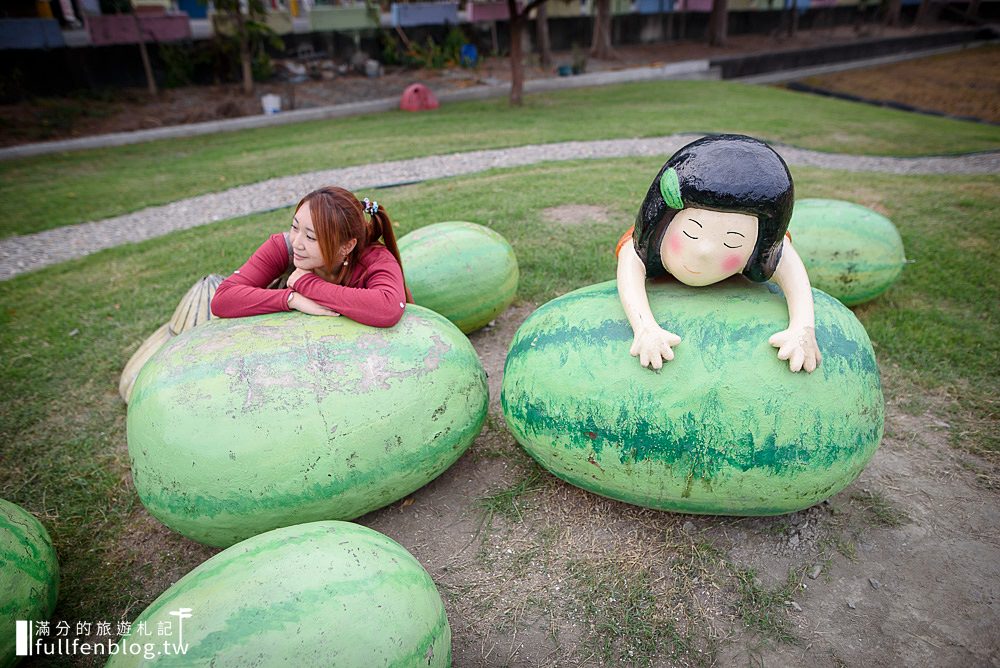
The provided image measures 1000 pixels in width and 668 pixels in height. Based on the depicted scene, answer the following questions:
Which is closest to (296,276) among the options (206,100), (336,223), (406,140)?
(336,223)

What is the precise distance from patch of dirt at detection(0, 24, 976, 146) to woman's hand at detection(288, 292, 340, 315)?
14566 millimetres

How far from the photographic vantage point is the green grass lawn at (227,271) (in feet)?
10.9

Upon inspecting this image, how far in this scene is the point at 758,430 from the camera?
252 centimetres

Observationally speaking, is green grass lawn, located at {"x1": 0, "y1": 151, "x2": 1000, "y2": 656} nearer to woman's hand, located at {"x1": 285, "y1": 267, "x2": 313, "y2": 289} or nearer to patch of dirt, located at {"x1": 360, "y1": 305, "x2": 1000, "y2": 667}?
patch of dirt, located at {"x1": 360, "y1": 305, "x2": 1000, "y2": 667}

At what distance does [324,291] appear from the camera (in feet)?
9.91

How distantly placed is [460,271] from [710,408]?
7.24ft

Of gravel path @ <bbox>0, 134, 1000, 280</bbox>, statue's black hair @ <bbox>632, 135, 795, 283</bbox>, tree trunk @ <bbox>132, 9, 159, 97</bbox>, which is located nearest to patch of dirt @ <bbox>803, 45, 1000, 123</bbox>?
gravel path @ <bbox>0, 134, 1000, 280</bbox>

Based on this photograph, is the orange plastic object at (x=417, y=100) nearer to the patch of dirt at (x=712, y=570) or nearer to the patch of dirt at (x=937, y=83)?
the patch of dirt at (x=937, y=83)

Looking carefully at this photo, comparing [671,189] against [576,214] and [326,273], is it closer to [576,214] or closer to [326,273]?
[326,273]

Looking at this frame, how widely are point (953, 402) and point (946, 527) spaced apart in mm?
1214

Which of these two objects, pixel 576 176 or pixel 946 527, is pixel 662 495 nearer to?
pixel 946 527

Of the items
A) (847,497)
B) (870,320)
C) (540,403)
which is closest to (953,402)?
(870,320)

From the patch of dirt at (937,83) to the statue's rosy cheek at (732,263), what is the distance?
18.1 meters

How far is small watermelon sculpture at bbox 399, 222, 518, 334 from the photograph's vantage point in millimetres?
4215
